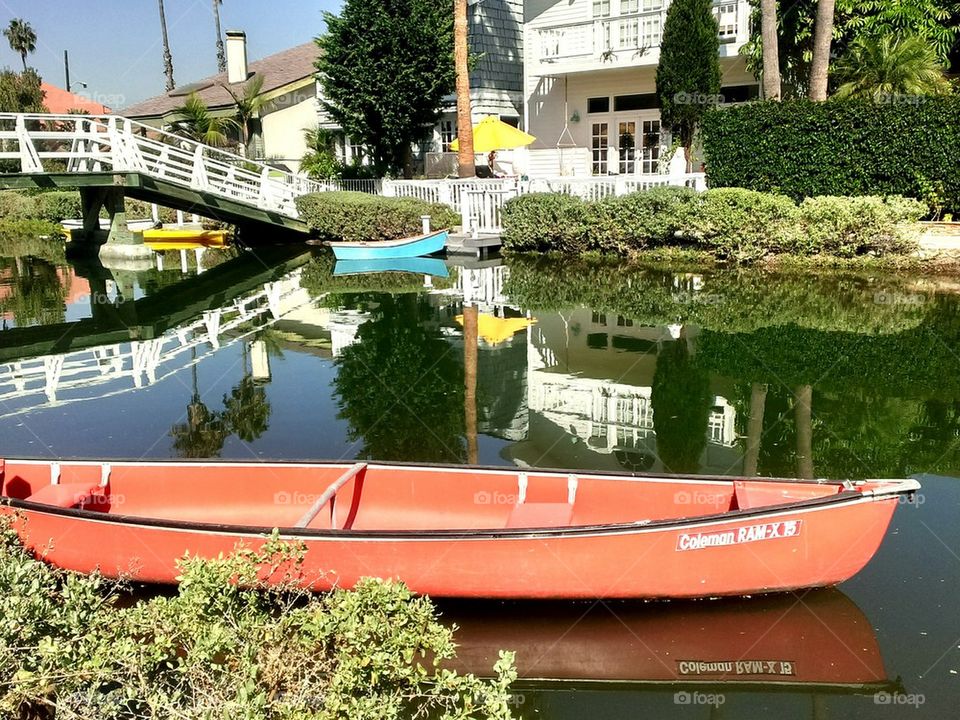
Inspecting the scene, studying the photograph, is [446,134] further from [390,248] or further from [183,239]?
[390,248]

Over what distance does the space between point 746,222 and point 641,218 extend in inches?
105

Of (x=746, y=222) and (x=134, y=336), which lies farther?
(x=746, y=222)

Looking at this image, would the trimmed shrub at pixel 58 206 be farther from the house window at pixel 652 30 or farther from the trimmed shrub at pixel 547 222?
the house window at pixel 652 30

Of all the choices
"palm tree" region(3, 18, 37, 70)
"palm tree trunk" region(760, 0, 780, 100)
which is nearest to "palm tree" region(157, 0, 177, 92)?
"palm tree" region(3, 18, 37, 70)

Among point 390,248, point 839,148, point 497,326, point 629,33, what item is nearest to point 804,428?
point 497,326

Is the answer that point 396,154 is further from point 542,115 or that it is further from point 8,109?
point 8,109

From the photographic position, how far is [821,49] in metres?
21.0

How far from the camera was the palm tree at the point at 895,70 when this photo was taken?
2075 centimetres

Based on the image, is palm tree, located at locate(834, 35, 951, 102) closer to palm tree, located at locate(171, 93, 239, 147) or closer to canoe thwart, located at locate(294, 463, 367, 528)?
canoe thwart, located at locate(294, 463, 367, 528)

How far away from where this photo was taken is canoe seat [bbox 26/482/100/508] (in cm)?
677
